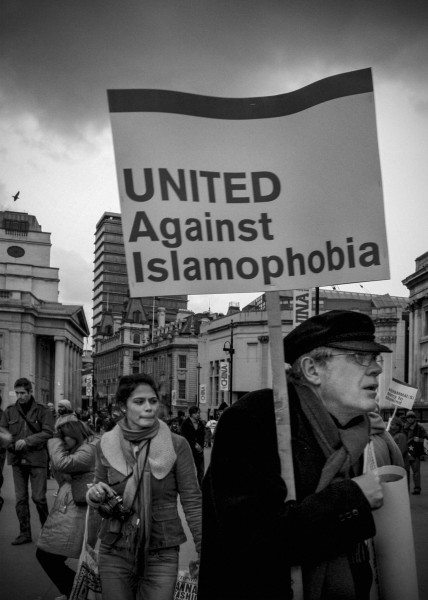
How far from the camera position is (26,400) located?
9219 millimetres

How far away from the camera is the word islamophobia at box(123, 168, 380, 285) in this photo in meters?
2.78

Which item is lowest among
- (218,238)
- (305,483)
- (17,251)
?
(305,483)

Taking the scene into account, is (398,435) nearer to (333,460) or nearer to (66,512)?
(66,512)

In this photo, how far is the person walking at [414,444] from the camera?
16453 millimetres

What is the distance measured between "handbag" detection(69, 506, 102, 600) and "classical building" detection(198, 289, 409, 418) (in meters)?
53.0

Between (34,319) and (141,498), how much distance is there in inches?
3344

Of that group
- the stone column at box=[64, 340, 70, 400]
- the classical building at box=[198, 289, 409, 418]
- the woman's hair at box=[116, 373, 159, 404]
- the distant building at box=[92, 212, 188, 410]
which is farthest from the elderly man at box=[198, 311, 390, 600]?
the distant building at box=[92, 212, 188, 410]

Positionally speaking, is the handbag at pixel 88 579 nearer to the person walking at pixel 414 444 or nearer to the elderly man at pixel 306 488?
the elderly man at pixel 306 488

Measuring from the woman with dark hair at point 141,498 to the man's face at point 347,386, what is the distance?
1963mm

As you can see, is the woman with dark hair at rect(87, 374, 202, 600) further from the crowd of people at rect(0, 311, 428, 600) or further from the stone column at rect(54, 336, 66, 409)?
the stone column at rect(54, 336, 66, 409)

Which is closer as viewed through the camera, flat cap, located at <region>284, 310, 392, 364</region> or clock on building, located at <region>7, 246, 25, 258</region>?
flat cap, located at <region>284, 310, 392, 364</region>

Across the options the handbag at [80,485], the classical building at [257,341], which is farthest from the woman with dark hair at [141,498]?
the classical building at [257,341]

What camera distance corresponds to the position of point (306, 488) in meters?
2.25

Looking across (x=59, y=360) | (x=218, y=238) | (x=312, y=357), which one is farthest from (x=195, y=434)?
(x=59, y=360)
